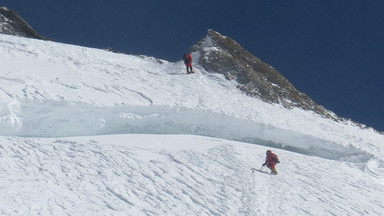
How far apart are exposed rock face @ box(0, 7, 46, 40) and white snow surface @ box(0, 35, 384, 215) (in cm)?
539

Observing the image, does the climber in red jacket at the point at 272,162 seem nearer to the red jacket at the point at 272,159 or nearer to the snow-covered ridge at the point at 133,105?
the red jacket at the point at 272,159

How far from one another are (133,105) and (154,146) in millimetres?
2238

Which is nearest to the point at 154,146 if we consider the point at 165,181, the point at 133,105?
the point at 133,105

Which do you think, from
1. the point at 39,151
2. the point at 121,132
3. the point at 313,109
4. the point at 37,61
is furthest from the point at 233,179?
the point at 313,109

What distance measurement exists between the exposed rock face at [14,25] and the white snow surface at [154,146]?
5.39 m

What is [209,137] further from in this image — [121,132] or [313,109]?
[313,109]

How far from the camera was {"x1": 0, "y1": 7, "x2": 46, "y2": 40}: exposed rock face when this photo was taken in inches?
1084

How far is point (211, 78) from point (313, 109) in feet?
19.6

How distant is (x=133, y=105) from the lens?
17047 mm

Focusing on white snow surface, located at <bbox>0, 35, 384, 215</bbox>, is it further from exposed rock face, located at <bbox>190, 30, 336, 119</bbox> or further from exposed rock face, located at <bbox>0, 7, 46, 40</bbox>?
exposed rock face, located at <bbox>0, 7, 46, 40</bbox>

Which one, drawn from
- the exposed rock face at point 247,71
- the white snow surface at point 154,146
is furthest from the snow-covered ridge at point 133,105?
the exposed rock face at point 247,71

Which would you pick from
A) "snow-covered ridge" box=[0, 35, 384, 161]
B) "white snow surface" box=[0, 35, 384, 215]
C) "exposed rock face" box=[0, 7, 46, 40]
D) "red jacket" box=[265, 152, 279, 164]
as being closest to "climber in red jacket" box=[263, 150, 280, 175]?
"red jacket" box=[265, 152, 279, 164]

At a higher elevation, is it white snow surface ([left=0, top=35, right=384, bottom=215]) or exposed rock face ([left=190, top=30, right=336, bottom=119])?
exposed rock face ([left=190, top=30, right=336, bottom=119])

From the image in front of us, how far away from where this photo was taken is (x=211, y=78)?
24.4 meters
